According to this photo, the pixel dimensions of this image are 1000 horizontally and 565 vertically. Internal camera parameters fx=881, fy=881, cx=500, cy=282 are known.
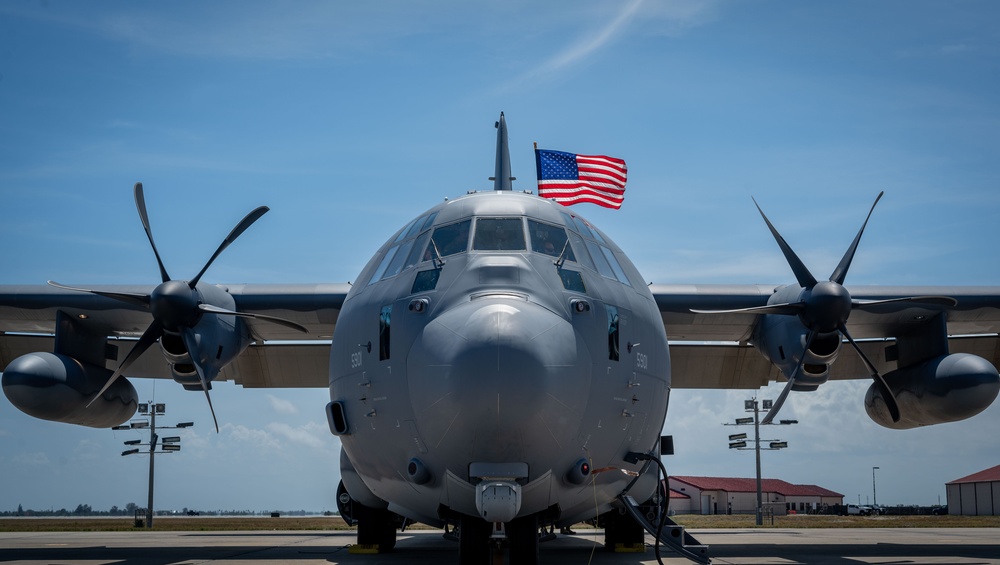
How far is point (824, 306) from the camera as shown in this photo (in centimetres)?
1377

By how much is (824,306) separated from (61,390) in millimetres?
12791

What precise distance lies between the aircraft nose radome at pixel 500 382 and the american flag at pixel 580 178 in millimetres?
13155

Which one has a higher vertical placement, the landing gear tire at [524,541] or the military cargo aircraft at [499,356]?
the military cargo aircraft at [499,356]

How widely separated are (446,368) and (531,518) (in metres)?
2.08

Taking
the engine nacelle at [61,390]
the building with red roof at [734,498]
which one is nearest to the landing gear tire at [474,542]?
the engine nacelle at [61,390]

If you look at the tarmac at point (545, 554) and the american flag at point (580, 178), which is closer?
the tarmac at point (545, 554)

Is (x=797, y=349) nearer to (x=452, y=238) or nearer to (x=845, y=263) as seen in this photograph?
(x=845, y=263)

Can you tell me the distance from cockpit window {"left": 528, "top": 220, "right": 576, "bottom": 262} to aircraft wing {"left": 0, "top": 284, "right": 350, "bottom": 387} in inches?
282

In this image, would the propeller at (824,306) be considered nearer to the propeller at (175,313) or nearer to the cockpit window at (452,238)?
the cockpit window at (452,238)

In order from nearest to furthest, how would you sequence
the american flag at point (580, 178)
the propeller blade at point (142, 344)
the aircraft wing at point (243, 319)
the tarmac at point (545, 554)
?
the tarmac at point (545, 554)
the propeller blade at point (142, 344)
the aircraft wing at point (243, 319)
the american flag at point (580, 178)

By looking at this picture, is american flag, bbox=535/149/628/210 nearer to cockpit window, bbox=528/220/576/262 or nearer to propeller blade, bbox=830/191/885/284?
propeller blade, bbox=830/191/885/284

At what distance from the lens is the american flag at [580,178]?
21.2m

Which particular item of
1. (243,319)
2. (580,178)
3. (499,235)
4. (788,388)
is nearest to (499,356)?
(499,235)

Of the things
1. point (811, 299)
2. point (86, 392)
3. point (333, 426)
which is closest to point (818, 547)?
point (811, 299)
